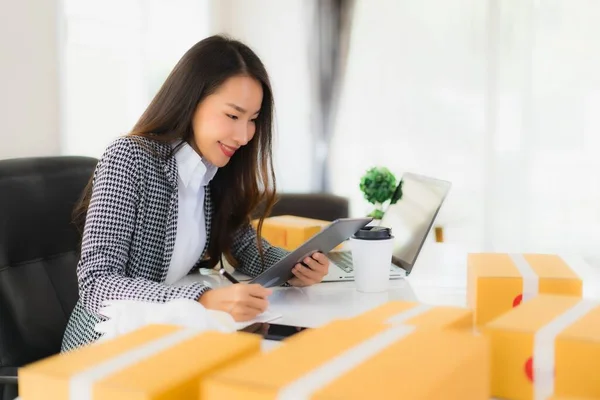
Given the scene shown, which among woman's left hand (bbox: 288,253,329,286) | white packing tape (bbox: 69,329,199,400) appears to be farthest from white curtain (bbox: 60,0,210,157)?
white packing tape (bbox: 69,329,199,400)

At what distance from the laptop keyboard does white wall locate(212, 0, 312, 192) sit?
225cm

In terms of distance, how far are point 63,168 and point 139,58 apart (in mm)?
1646

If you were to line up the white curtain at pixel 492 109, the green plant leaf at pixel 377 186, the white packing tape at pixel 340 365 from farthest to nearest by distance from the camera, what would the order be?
the white curtain at pixel 492 109 < the green plant leaf at pixel 377 186 < the white packing tape at pixel 340 365

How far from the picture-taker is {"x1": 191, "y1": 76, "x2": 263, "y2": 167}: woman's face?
1637 millimetres

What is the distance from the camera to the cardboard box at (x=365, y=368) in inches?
21.1

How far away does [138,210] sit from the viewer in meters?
1.55

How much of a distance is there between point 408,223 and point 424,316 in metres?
1.03

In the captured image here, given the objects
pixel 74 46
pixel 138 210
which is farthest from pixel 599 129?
pixel 138 210

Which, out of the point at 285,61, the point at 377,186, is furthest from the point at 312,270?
the point at 285,61

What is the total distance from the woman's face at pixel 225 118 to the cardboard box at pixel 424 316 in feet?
2.65

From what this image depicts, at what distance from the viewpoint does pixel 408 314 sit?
36.6 inches

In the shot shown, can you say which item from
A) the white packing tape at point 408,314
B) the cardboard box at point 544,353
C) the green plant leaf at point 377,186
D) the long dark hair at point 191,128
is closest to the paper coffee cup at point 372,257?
the long dark hair at point 191,128

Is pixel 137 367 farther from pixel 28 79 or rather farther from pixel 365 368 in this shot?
pixel 28 79

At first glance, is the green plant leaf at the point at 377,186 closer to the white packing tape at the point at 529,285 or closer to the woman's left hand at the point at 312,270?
the woman's left hand at the point at 312,270
